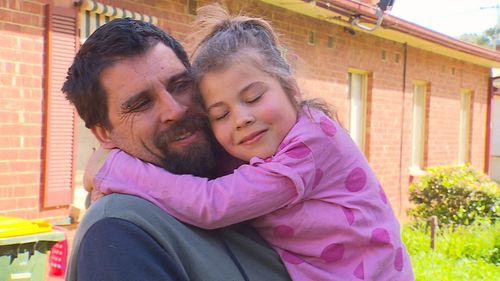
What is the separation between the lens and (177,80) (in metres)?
2.04

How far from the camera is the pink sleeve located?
1726 millimetres

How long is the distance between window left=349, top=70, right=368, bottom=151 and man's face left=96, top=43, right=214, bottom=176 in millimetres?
8457

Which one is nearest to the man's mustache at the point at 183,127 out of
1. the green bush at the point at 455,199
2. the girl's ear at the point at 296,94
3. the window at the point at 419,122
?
the girl's ear at the point at 296,94

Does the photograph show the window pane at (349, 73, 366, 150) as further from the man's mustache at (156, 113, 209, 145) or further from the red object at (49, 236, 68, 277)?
the man's mustache at (156, 113, 209, 145)

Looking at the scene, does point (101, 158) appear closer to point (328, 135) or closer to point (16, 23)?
point (328, 135)

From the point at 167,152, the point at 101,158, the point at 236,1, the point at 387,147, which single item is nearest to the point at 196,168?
the point at 167,152

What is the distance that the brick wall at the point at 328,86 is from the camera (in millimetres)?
4883

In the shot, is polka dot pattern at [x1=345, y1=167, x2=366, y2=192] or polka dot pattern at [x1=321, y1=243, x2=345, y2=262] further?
polka dot pattern at [x1=345, y1=167, x2=366, y2=192]

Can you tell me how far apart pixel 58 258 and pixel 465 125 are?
1173cm

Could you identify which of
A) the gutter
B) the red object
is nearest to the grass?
the gutter

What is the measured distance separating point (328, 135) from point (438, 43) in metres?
9.89

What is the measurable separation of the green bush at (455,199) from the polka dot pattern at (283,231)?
8760 mm

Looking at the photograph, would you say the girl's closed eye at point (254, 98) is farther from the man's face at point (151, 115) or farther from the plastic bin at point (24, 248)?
the plastic bin at point (24, 248)

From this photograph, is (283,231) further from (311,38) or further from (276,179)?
(311,38)
